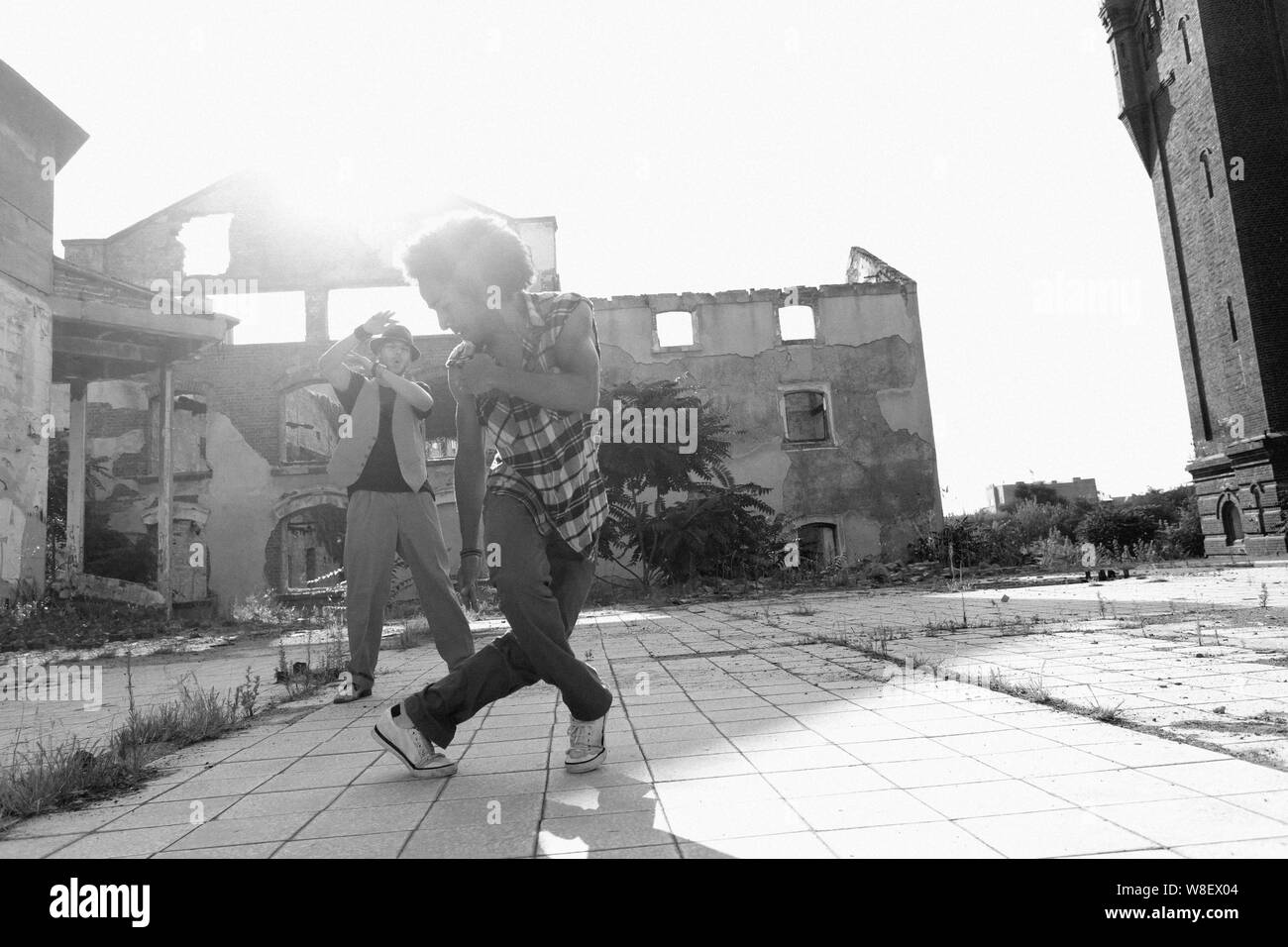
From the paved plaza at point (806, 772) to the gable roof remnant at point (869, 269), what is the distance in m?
19.4

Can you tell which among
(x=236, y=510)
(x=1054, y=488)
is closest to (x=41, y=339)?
(x=236, y=510)

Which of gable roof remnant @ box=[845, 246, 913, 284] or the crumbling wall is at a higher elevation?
gable roof remnant @ box=[845, 246, 913, 284]

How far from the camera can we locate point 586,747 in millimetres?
2664

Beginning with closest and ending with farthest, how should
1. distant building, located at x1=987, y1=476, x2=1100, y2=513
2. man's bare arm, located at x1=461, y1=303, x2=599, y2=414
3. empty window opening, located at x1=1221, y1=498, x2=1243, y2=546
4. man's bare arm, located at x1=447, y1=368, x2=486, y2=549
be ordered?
man's bare arm, located at x1=461, y1=303, x2=599, y2=414 → man's bare arm, located at x1=447, y1=368, x2=486, y2=549 → empty window opening, located at x1=1221, y1=498, x2=1243, y2=546 → distant building, located at x1=987, y1=476, x2=1100, y2=513

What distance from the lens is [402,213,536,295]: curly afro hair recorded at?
2646mm

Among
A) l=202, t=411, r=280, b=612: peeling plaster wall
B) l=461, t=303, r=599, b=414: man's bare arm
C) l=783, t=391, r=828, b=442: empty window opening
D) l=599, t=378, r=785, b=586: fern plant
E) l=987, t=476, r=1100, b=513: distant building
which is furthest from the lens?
l=987, t=476, r=1100, b=513: distant building

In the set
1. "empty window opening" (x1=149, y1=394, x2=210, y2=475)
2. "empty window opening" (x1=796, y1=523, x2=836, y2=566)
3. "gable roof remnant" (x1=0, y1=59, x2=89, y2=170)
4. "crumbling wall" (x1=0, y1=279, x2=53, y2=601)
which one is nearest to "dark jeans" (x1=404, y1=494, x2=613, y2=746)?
"crumbling wall" (x1=0, y1=279, x2=53, y2=601)

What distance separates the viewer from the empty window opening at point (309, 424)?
21.1 meters

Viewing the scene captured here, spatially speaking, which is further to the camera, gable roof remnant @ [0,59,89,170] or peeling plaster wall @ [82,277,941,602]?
peeling plaster wall @ [82,277,941,602]

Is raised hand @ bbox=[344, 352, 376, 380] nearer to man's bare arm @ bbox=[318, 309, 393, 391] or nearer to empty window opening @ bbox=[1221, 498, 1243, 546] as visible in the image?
man's bare arm @ bbox=[318, 309, 393, 391]

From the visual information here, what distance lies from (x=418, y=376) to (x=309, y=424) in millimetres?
6461

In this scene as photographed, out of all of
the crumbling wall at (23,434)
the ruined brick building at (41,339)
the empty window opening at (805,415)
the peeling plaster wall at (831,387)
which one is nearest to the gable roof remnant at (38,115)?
the ruined brick building at (41,339)

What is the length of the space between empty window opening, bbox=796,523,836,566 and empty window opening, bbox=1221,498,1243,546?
8.16 metres

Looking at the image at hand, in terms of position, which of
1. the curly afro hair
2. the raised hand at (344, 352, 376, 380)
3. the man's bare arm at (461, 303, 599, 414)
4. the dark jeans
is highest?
the raised hand at (344, 352, 376, 380)
